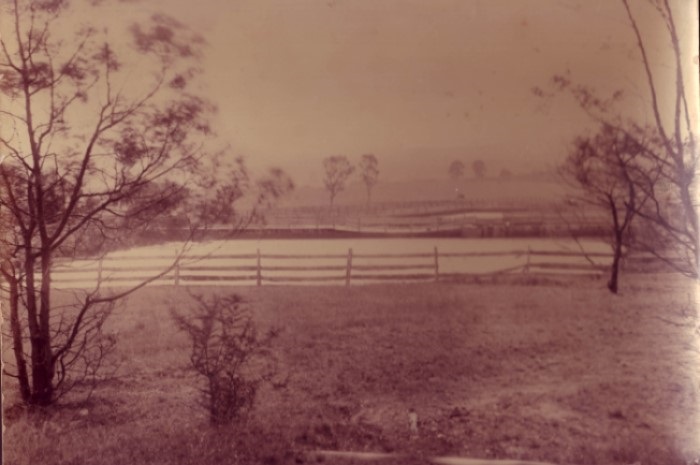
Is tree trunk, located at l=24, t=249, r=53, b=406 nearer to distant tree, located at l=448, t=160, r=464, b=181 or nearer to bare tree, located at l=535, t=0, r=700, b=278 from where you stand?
distant tree, located at l=448, t=160, r=464, b=181

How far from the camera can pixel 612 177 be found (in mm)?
2969

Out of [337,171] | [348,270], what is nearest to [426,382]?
[348,270]

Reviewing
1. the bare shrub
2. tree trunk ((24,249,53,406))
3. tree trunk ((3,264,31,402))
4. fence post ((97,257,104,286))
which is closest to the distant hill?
the bare shrub

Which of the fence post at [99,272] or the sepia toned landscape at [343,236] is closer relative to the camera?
the sepia toned landscape at [343,236]

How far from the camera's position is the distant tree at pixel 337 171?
3069 millimetres

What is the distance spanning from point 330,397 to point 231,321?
26.4 inches

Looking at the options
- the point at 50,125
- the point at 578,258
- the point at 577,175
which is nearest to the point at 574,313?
the point at 578,258

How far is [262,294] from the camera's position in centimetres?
318

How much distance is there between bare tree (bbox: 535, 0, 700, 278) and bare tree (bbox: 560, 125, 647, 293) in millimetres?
76

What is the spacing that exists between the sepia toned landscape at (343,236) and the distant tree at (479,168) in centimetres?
1

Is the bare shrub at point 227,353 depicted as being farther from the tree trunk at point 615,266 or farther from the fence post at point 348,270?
the tree trunk at point 615,266

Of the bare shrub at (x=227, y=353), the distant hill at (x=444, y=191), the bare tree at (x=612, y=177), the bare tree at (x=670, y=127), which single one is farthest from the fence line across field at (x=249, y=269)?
the bare tree at (x=670, y=127)

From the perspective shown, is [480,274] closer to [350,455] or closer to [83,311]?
[350,455]

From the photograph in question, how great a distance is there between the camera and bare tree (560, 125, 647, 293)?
2934mm
